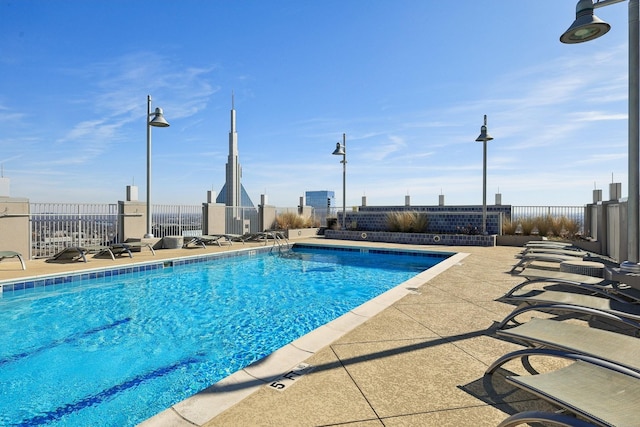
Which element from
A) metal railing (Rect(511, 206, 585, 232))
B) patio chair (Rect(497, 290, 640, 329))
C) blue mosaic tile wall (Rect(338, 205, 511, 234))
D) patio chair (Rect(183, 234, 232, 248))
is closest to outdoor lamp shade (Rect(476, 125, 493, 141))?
blue mosaic tile wall (Rect(338, 205, 511, 234))

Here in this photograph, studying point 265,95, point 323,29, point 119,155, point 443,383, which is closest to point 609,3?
point 443,383

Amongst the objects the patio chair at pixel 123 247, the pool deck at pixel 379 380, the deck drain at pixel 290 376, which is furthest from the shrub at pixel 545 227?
the patio chair at pixel 123 247

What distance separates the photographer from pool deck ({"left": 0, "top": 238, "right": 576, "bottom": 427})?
6.47 ft

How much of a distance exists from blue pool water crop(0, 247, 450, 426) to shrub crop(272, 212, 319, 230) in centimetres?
750

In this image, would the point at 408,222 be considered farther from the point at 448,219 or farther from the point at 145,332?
the point at 145,332

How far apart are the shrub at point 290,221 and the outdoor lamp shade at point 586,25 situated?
42.6 ft

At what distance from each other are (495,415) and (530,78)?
31.1 feet

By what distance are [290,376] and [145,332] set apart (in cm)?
295

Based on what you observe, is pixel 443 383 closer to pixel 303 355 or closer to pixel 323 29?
pixel 303 355

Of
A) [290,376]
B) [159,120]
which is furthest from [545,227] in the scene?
[159,120]

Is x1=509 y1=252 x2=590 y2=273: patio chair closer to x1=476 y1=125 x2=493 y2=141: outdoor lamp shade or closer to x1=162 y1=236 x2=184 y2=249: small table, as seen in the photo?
A: x1=476 y1=125 x2=493 y2=141: outdoor lamp shade

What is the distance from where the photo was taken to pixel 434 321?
3738mm

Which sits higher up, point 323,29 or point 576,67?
point 323,29

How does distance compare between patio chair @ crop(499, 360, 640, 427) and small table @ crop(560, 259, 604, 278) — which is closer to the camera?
patio chair @ crop(499, 360, 640, 427)
